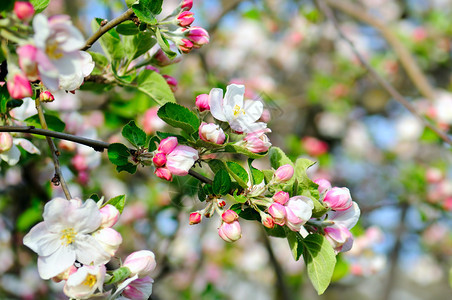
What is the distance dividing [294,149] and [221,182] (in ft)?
8.18

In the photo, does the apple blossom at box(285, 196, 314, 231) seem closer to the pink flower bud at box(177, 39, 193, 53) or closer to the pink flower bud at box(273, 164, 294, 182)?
the pink flower bud at box(273, 164, 294, 182)

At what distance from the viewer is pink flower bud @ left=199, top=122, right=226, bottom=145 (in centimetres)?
75

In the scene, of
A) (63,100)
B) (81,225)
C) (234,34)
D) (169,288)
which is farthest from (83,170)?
(234,34)

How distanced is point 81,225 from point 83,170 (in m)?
0.76

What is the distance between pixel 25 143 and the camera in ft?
3.12

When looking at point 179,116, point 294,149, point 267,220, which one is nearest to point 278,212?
point 267,220

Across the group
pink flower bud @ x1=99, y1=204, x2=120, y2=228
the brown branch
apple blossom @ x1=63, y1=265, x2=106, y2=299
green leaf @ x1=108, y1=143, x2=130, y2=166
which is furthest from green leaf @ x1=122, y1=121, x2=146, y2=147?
the brown branch

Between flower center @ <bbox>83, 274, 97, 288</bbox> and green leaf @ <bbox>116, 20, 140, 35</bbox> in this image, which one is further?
green leaf @ <bbox>116, 20, 140, 35</bbox>

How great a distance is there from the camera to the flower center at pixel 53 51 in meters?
0.62

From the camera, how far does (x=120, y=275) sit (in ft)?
2.34

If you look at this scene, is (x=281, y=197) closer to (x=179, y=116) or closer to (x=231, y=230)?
(x=231, y=230)

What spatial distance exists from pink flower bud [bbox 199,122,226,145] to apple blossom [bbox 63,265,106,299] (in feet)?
0.86

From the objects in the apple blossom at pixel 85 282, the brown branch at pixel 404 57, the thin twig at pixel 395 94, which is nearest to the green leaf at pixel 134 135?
the apple blossom at pixel 85 282

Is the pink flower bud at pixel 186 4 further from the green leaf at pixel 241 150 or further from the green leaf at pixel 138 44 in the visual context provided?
the green leaf at pixel 241 150
